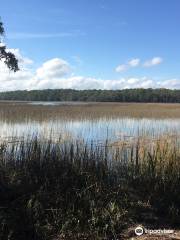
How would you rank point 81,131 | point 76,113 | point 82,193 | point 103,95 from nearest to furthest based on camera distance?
point 82,193 → point 81,131 → point 76,113 → point 103,95

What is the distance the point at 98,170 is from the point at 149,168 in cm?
109

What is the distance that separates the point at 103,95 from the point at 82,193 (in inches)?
3400

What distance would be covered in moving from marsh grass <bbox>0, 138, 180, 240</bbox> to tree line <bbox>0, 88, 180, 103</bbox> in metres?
80.2

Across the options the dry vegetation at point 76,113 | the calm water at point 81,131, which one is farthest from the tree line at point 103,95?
the calm water at point 81,131

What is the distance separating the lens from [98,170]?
28.6 ft

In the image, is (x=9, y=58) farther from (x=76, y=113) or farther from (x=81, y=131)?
(x=76, y=113)

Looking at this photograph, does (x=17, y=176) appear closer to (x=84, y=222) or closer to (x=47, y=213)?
(x=47, y=213)

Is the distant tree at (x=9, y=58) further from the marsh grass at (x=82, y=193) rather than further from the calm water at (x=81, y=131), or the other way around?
the calm water at (x=81, y=131)

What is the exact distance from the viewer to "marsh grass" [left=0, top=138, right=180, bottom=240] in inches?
251

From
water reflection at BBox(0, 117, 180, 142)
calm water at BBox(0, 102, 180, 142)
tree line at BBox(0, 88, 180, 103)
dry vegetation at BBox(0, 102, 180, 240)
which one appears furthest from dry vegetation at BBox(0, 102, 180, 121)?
tree line at BBox(0, 88, 180, 103)

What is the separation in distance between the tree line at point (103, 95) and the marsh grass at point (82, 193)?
80.2 m

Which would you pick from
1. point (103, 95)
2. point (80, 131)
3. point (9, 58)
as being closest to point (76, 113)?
point (80, 131)

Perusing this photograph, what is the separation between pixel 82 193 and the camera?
24.2 ft

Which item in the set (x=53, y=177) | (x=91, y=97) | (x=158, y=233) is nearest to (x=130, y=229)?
(x=158, y=233)
